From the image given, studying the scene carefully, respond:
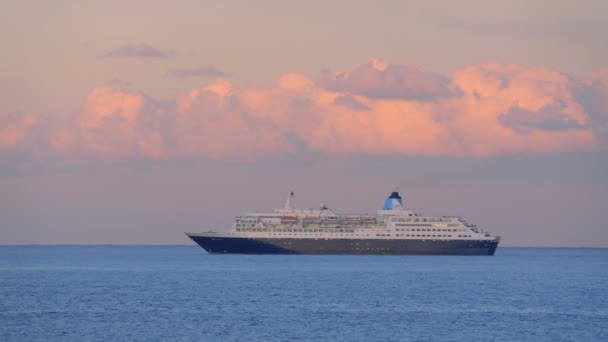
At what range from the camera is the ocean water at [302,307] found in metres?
51.3

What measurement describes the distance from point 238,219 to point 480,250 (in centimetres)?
3065

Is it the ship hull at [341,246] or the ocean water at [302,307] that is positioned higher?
the ship hull at [341,246]

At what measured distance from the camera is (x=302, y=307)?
63.2 metres

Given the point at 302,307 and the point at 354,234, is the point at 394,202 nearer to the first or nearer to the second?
the point at 354,234

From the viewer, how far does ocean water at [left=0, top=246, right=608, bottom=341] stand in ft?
168

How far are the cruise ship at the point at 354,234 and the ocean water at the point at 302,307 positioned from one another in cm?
3401

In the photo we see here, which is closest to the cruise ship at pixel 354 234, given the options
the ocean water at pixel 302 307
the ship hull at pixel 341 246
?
the ship hull at pixel 341 246

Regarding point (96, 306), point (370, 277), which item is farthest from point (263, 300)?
point (370, 277)

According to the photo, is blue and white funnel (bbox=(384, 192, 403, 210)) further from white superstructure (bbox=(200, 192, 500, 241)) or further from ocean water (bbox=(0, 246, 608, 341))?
ocean water (bbox=(0, 246, 608, 341))

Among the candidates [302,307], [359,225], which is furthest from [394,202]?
[302,307]

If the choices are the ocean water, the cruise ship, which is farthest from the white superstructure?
the ocean water

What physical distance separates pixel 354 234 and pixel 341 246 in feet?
7.21

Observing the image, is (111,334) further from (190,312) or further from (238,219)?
(238,219)

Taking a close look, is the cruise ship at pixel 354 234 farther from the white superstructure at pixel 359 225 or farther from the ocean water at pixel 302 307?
the ocean water at pixel 302 307
